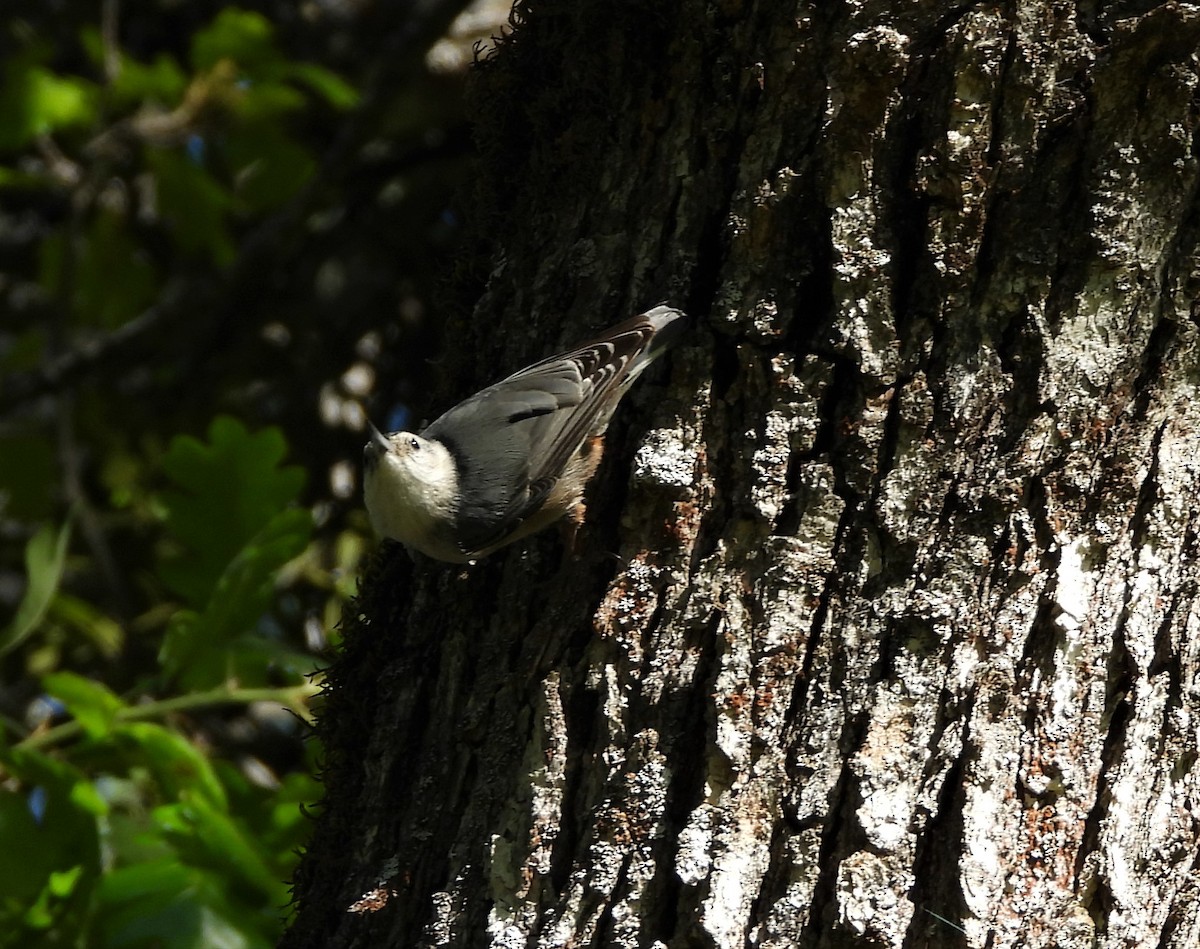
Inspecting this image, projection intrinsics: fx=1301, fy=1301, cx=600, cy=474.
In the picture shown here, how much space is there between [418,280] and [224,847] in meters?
2.19

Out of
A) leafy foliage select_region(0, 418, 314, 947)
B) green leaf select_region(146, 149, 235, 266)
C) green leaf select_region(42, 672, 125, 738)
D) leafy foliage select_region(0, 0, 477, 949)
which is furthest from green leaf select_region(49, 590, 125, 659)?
green leaf select_region(42, 672, 125, 738)

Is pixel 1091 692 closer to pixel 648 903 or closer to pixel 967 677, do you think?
pixel 967 677

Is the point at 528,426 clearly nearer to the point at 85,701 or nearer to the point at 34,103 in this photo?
the point at 85,701

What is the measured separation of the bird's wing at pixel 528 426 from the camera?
2.14m

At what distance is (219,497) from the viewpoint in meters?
2.59

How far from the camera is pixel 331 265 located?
164 inches

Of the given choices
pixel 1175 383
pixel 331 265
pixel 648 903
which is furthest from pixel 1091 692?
pixel 331 265

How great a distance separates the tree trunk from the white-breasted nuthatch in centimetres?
13

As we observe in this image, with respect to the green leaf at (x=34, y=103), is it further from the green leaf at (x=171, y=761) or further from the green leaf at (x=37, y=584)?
the green leaf at (x=171, y=761)

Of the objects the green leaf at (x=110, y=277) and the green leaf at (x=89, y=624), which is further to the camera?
the green leaf at (x=110, y=277)

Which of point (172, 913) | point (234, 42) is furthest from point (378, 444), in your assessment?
point (234, 42)

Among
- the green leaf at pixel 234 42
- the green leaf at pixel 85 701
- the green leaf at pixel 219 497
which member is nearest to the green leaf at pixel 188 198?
the green leaf at pixel 234 42

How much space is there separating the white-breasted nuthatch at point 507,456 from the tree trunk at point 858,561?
13cm

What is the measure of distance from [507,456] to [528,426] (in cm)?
10
